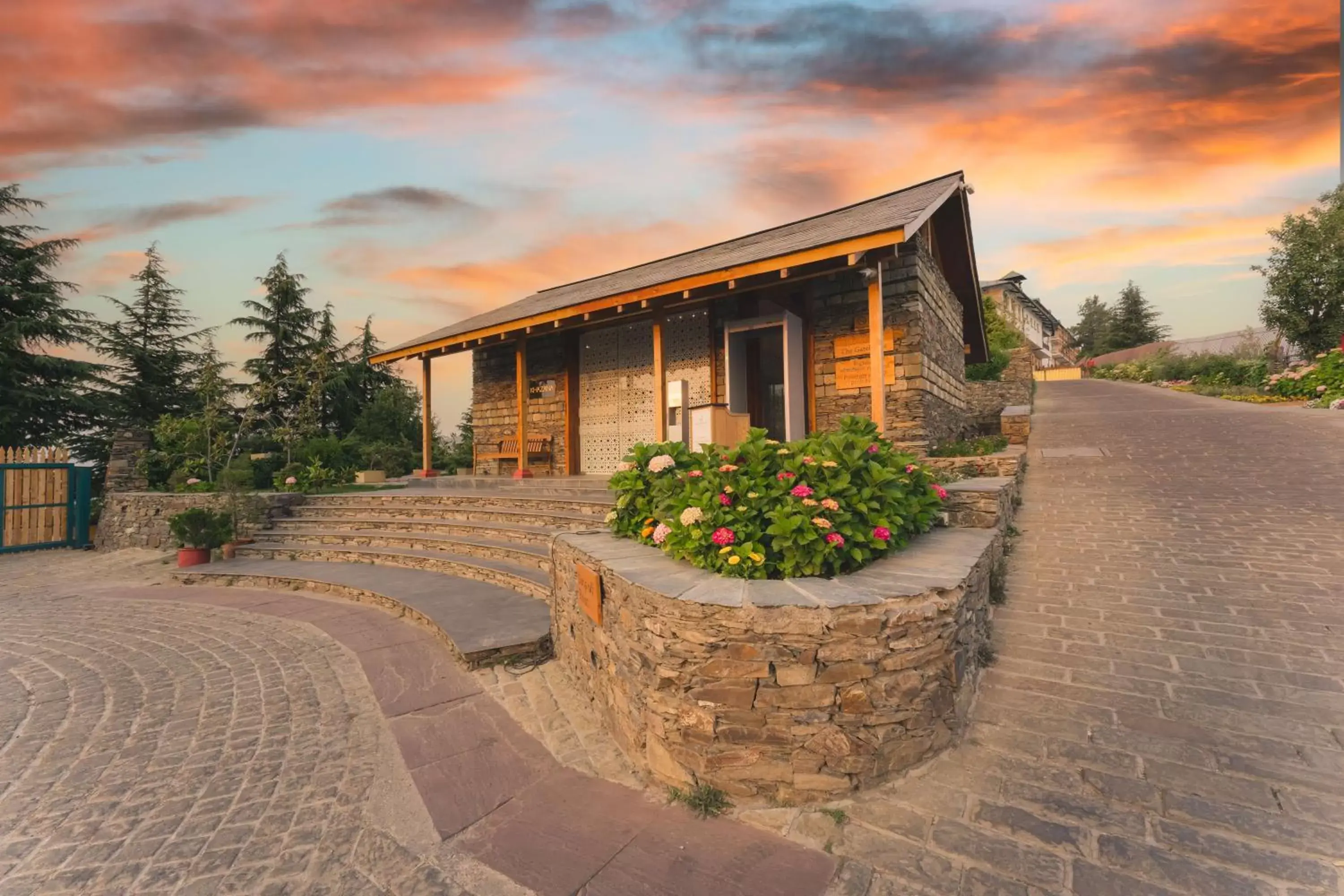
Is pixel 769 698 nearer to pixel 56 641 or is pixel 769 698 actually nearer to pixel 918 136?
pixel 56 641

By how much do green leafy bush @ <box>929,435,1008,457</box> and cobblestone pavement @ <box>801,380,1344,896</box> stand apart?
6.50 feet

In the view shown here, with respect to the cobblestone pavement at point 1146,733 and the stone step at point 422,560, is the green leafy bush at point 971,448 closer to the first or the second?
the cobblestone pavement at point 1146,733

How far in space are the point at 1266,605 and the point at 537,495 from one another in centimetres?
788

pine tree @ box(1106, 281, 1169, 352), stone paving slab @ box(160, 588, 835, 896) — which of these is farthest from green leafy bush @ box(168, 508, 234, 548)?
pine tree @ box(1106, 281, 1169, 352)

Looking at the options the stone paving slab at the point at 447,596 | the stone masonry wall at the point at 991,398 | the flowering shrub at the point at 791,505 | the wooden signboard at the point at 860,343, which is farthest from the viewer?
the stone masonry wall at the point at 991,398

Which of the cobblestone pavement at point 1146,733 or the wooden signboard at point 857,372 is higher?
the wooden signboard at point 857,372

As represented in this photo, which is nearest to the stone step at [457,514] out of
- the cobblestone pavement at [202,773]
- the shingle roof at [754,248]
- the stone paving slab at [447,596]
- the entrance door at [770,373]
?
the stone paving slab at [447,596]

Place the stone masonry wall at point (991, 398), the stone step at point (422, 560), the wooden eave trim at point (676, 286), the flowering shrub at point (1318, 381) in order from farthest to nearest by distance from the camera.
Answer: the stone masonry wall at point (991, 398), the flowering shrub at point (1318, 381), the wooden eave trim at point (676, 286), the stone step at point (422, 560)

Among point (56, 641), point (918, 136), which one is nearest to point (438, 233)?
point (56, 641)

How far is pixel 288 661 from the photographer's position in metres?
4.43

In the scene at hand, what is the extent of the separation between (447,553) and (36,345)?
15678mm

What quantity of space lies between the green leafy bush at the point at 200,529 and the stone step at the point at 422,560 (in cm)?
39

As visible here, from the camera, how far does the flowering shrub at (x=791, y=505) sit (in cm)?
294

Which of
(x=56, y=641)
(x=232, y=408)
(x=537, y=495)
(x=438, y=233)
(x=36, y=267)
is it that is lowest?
(x=56, y=641)
